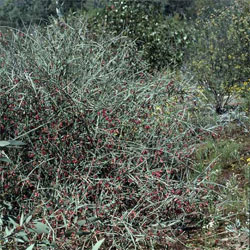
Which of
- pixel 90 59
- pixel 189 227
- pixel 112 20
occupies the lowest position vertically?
pixel 112 20

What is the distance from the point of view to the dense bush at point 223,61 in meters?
7.07

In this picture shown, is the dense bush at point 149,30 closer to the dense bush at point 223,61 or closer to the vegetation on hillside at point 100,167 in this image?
the dense bush at point 223,61

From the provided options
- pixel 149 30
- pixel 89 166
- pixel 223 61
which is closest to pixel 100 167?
pixel 89 166

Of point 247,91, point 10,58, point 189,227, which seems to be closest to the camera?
point 189,227

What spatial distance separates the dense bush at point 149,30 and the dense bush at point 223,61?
30.7 inches

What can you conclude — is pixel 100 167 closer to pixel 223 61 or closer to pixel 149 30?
pixel 223 61

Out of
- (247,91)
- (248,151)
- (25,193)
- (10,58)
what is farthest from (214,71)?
(25,193)

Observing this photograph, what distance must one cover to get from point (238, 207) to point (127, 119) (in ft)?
3.69

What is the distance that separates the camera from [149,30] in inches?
339

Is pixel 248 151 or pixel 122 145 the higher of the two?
pixel 122 145

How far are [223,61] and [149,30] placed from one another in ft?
6.06

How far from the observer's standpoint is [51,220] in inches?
138

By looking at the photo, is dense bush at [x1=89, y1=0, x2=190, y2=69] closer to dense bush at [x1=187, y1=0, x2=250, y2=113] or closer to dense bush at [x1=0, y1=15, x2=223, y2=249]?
dense bush at [x1=187, y1=0, x2=250, y2=113]

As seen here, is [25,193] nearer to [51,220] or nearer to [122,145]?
[51,220]
